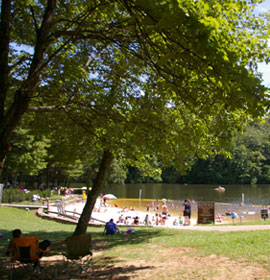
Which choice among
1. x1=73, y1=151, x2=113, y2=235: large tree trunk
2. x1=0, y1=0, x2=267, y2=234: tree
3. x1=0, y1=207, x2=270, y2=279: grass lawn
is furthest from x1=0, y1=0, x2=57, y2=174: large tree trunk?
x1=73, y1=151, x2=113, y2=235: large tree trunk

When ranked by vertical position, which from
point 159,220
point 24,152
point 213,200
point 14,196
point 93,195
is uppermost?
point 24,152

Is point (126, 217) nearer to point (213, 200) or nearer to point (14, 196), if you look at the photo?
point (14, 196)

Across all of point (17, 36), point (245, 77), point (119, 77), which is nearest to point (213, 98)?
point (245, 77)

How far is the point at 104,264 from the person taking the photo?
7059mm

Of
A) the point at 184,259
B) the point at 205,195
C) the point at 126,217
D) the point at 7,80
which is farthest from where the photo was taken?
the point at 205,195

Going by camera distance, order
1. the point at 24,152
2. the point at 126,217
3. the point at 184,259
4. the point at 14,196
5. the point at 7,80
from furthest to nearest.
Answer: the point at 24,152 < the point at 14,196 < the point at 126,217 < the point at 184,259 < the point at 7,80

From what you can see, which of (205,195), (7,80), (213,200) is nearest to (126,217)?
(7,80)

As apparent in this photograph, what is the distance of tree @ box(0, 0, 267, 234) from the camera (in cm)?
390

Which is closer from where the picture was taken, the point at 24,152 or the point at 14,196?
the point at 14,196

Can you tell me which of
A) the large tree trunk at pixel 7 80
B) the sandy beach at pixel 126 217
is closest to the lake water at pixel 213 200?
the sandy beach at pixel 126 217

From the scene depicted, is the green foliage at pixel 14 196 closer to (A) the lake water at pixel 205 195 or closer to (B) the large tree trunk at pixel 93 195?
(B) the large tree trunk at pixel 93 195

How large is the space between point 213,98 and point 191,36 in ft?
5.43

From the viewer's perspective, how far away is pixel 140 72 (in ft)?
27.8

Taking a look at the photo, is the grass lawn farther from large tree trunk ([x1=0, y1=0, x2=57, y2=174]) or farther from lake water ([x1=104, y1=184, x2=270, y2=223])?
lake water ([x1=104, y1=184, x2=270, y2=223])
